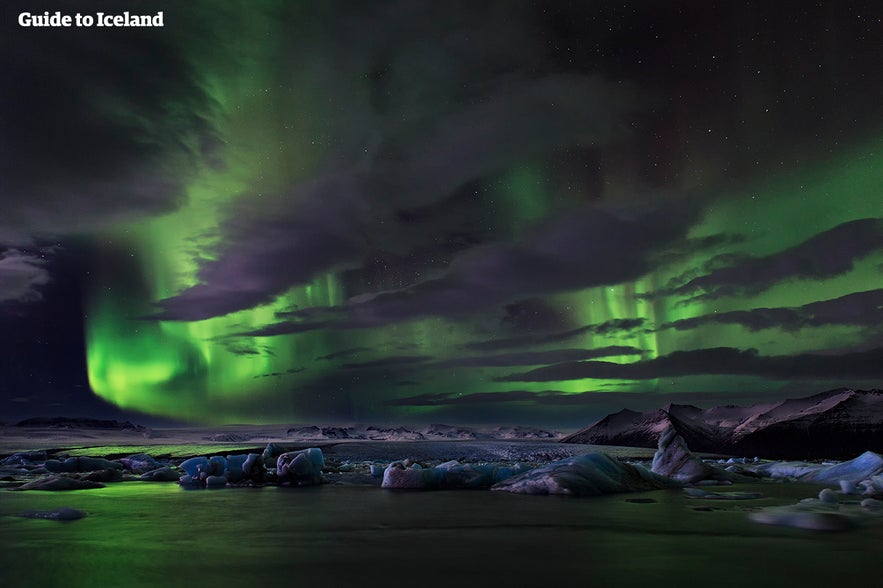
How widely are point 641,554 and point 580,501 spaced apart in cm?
658

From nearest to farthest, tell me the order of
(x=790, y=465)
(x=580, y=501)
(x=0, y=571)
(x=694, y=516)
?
(x=0, y=571)
(x=694, y=516)
(x=580, y=501)
(x=790, y=465)

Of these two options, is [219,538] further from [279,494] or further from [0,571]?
[279,494]

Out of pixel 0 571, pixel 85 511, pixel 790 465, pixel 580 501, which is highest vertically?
pixel 0 571

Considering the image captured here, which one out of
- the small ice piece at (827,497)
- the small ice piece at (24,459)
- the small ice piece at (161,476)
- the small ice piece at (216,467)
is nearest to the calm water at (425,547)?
the small ice piece at (827,497)

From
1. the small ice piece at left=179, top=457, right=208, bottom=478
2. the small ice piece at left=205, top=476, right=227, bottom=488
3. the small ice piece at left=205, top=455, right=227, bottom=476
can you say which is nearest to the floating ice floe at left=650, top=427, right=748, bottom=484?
the small ice piece at left=205, top=476, right=227, bottom=488

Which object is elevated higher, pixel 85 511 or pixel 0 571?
pixel 0 571

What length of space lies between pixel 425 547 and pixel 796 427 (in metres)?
46.7

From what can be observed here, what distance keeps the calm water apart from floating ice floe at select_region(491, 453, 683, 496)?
185 centimetres

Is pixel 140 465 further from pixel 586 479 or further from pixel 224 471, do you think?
pixel 586 479

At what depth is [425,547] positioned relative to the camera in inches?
287

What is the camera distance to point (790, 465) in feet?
75.0

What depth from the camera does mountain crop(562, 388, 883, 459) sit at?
4100 cm

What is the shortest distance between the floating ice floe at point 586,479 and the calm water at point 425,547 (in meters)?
1.85

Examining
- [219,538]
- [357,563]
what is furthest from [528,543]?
[219,538]
